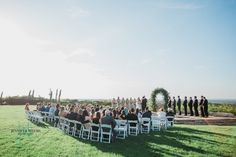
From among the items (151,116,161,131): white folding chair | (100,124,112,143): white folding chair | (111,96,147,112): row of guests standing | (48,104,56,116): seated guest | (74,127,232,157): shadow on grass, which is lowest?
(74,127,232,157): shadow on grass

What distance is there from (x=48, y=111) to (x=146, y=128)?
8.15m

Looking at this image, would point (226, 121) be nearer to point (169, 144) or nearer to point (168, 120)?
point (168, 120)

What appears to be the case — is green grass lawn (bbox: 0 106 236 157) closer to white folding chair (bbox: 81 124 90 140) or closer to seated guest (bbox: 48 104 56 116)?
white folding chair (bbox: 81 124 90 140)

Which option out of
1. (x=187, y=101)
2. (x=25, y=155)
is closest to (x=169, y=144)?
(x=25, y=155)

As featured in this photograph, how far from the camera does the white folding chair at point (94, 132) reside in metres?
14.8

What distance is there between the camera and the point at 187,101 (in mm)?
31234

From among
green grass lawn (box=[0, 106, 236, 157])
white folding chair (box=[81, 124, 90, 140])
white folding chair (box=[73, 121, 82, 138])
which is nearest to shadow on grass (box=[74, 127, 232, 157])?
green grass lawn (box=[0, 106, 236, 157])

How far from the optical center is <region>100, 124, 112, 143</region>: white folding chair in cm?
1448

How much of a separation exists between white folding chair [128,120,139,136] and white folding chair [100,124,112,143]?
1.85m

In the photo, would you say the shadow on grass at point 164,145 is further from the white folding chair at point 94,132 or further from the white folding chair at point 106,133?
the white folding chair at point 94,132

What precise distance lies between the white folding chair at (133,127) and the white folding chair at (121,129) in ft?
1.57

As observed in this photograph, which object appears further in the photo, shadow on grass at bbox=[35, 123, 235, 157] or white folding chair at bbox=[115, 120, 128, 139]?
white folding chair at bbox=[115, 120, 128, 139]

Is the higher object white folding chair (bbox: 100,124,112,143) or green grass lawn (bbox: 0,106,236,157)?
white folding chair (bbox: 100,124,112,143)

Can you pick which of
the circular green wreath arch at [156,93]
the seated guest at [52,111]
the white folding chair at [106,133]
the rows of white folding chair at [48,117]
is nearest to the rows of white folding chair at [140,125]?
the white folding chair at [106,133]
